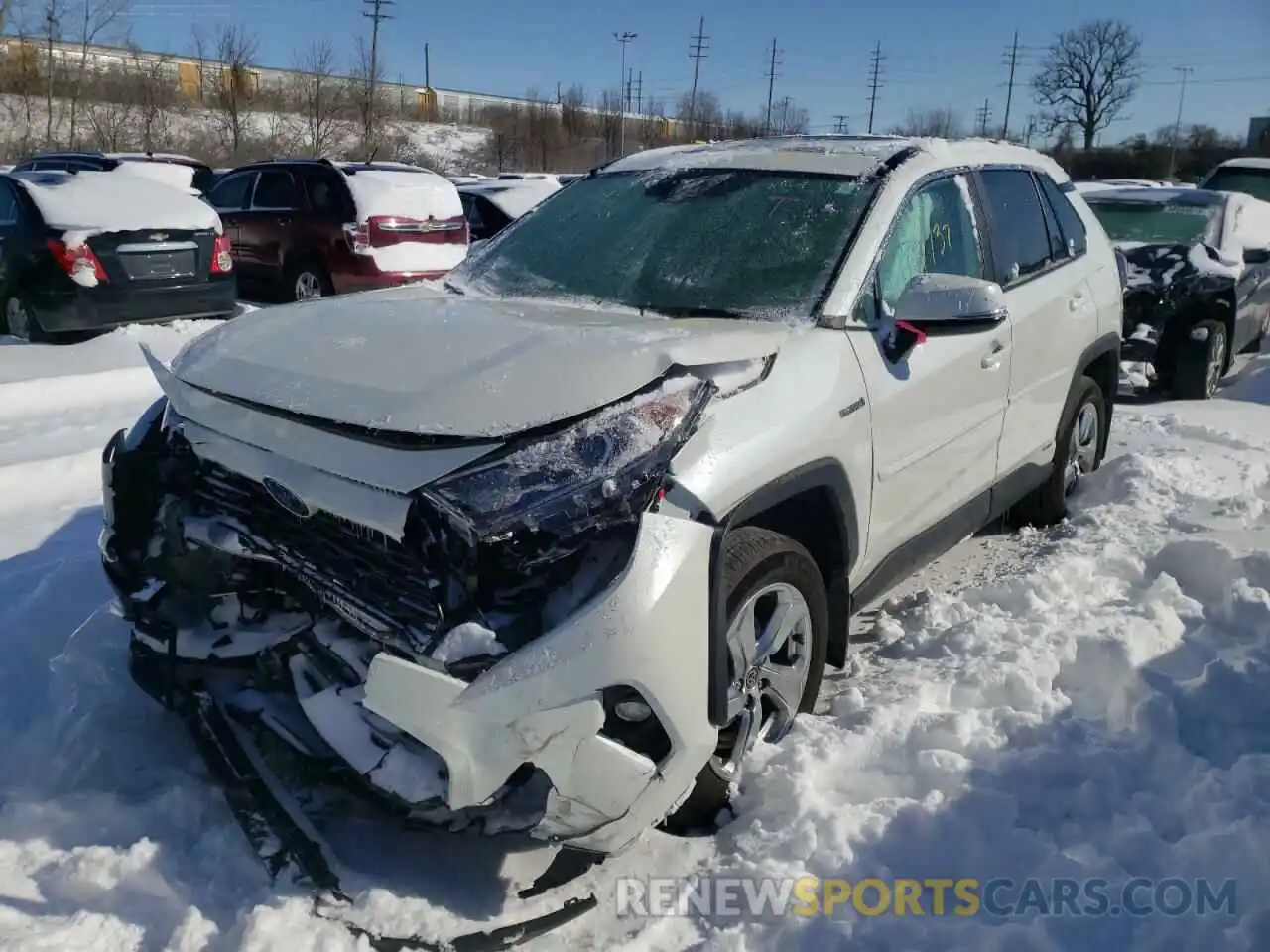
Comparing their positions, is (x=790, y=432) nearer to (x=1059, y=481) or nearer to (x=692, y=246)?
(x=692, y=246)

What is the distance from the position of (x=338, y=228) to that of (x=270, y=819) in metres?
8.85

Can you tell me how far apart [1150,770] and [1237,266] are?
6709mm

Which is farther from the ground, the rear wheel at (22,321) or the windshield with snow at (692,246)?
the windshield with snow at (692,246)

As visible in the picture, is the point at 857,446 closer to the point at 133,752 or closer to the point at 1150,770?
the point at 1150,770

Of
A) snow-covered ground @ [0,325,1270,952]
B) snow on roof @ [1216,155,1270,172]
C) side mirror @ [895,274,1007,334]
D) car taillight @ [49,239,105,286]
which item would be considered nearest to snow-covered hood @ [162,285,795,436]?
side mirror @ [895,274,1007,334]

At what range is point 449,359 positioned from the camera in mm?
2561

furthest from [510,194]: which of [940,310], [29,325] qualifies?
[940,310]

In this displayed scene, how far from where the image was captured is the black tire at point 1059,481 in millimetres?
4715

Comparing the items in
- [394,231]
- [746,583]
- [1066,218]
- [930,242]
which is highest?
[1066,218]

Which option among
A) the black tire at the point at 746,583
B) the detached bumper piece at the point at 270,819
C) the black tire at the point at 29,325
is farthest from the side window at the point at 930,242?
the black tire at the point at 29,325

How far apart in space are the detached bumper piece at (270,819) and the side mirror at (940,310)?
185 centimetres

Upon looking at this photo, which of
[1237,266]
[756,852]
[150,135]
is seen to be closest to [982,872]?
[756,852]

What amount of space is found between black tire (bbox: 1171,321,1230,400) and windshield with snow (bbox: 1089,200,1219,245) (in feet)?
2.91

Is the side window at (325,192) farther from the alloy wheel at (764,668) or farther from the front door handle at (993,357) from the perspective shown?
the alloy wheel at (764,668)
